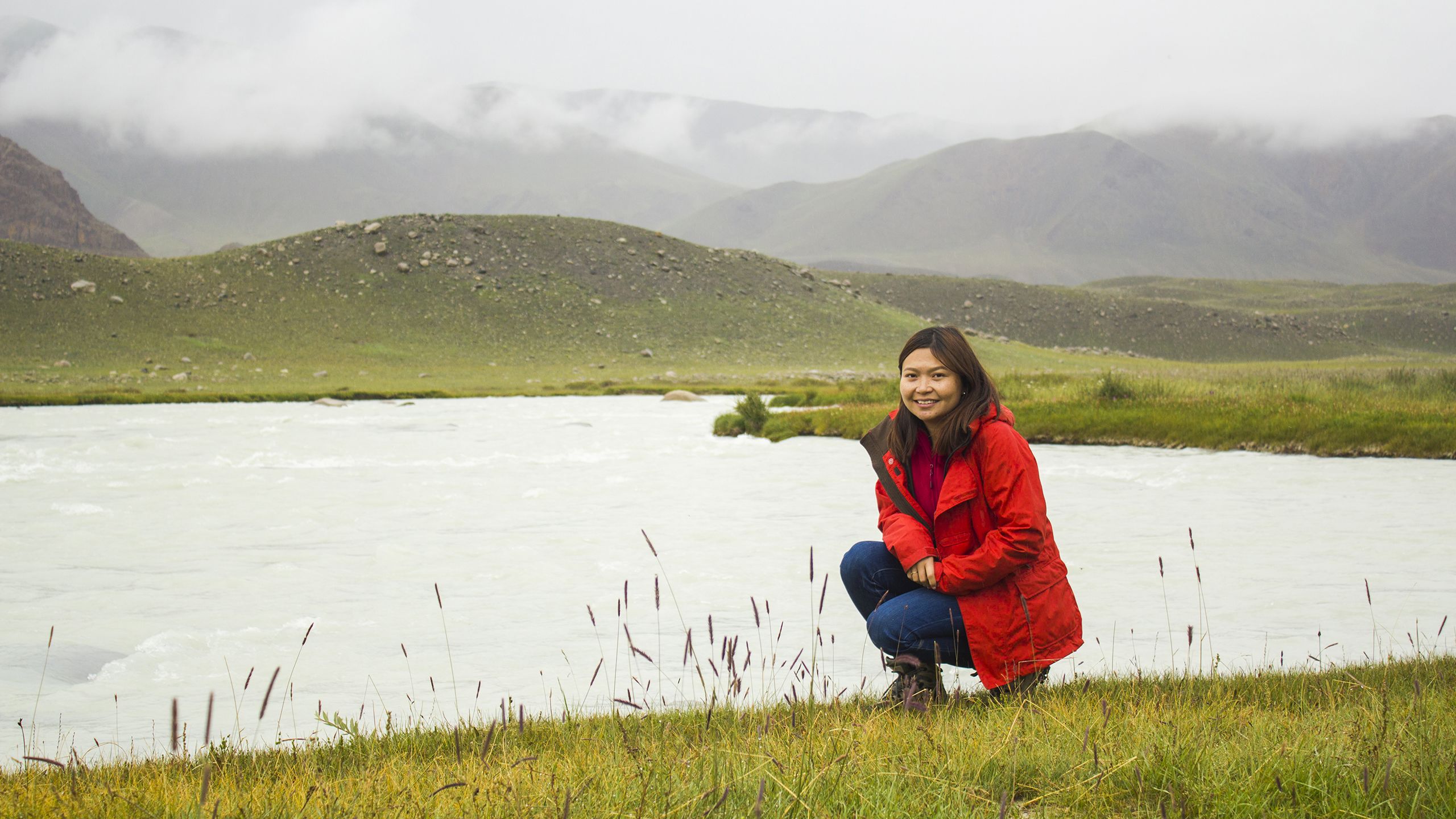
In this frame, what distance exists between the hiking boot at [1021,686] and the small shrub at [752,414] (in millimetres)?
16935

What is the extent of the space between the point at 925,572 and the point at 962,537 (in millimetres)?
218

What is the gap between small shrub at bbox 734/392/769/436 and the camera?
2148cm

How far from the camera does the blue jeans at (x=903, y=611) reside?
13.9ft

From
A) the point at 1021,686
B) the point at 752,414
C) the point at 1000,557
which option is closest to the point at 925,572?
the point at 1000,557

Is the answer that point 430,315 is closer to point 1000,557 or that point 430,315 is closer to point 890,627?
point 890,627

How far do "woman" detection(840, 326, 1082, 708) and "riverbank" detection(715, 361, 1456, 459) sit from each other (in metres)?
10.9

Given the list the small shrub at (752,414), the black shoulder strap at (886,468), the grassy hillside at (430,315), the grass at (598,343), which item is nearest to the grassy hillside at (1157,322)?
the grass at (598,343)

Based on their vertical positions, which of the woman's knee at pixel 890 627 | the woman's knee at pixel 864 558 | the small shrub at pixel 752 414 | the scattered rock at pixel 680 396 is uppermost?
the scattered rock at pixel 680 396

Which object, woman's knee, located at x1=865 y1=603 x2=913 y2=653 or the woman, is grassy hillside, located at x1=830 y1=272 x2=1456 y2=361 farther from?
woman's knee, located at x1=865 y1=603 x2=913 y2=653

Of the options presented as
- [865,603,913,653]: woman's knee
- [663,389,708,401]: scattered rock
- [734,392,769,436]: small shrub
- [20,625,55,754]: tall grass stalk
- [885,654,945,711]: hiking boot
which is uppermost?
[663,389,708,401]: scattered rock

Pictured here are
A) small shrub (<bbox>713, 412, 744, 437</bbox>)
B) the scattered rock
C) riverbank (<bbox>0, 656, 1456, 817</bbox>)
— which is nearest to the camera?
riverbank (<bbox>0, 656, 1456, 817</bbox>)

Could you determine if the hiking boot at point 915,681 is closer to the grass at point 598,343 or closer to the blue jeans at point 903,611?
the blue jeans at point 903,611

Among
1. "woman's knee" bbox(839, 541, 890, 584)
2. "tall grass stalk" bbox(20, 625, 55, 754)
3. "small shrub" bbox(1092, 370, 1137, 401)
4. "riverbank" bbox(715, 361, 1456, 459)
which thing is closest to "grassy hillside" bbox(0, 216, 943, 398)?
"riverbank" bbox(715, 361, 1456, 459)

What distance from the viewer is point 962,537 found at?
4.24 meters
